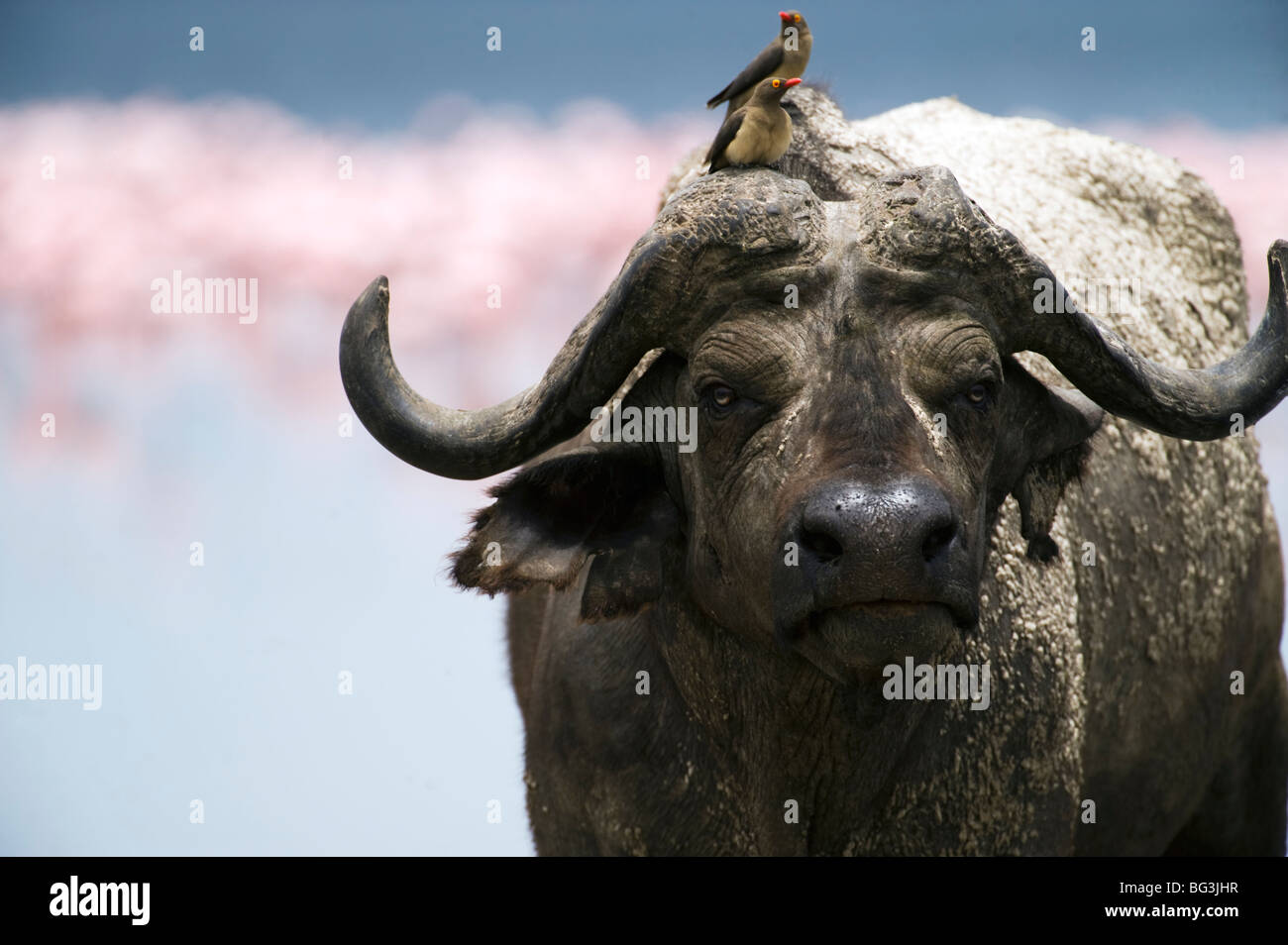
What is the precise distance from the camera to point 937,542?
4.75m

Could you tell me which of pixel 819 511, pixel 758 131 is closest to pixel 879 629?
pixel 819 511

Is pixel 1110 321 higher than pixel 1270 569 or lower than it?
higher

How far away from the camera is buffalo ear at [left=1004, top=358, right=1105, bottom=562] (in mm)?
5684

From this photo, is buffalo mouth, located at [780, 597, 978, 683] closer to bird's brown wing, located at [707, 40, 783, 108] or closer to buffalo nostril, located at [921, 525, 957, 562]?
buffalo nostril, located at [921, 525, 957, 562]

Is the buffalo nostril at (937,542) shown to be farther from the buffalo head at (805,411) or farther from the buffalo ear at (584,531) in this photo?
the buffalo ear at (584,531)

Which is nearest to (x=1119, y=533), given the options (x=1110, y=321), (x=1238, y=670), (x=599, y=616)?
(x=1110, y=321)

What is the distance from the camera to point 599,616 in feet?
19.0

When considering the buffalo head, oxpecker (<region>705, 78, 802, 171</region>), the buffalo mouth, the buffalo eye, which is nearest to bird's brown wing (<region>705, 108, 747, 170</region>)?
oxpecker (<region>705, 78, 802, 171</region>)

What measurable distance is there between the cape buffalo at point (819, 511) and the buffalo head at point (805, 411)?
10 mm

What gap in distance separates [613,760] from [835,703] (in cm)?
98

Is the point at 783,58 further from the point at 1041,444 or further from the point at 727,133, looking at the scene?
the point at 1041,444

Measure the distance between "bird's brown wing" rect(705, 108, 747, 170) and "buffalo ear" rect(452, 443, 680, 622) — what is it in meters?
1.02

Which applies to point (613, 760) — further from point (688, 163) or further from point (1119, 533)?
point (688, 163)

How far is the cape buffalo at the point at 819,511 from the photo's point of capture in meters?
4.96
